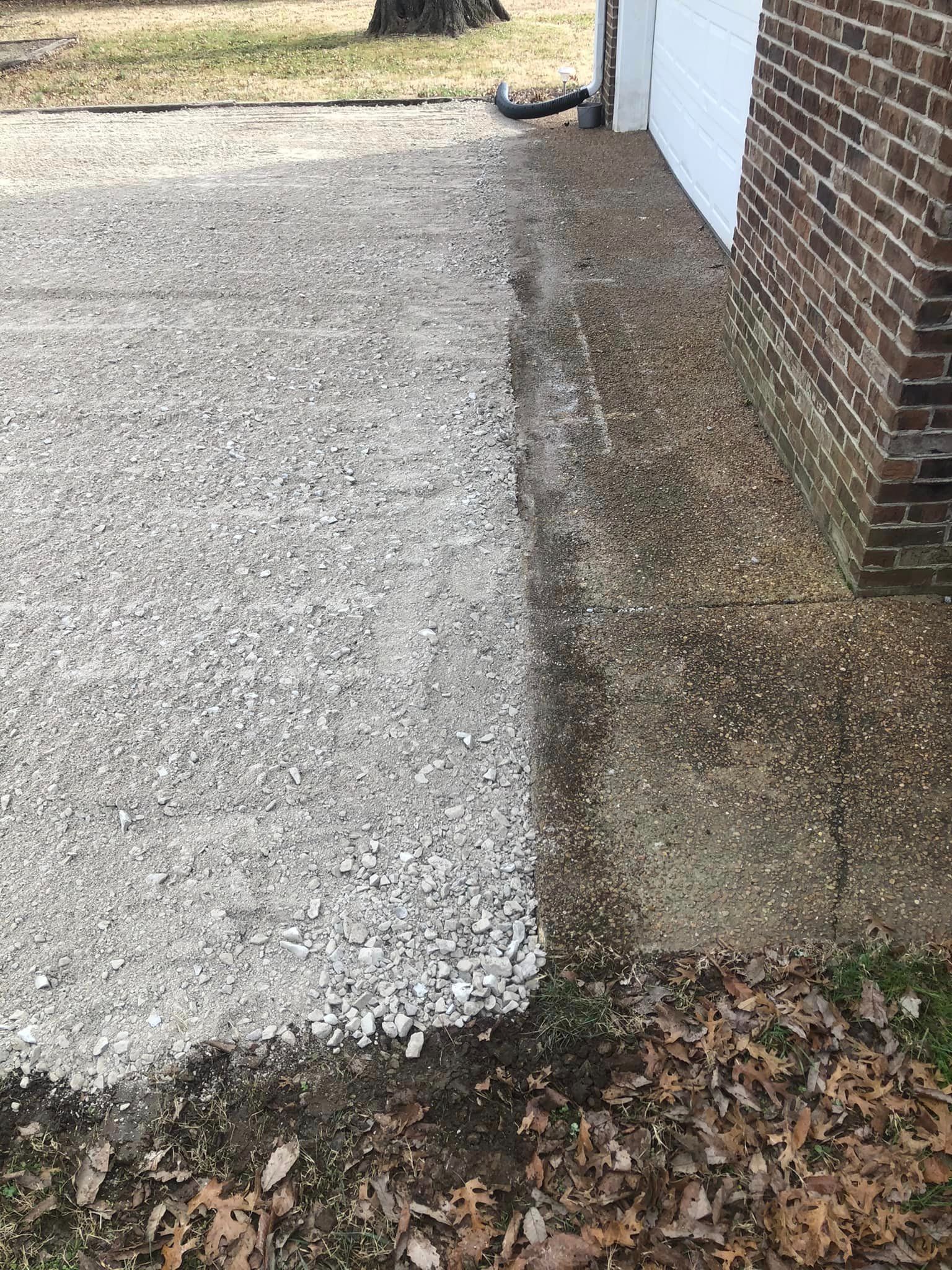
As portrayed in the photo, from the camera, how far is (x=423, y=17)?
1620cm

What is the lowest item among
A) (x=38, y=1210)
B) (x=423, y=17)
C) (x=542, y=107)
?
(x=38, y=1210)

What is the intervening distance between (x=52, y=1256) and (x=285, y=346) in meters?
4.75

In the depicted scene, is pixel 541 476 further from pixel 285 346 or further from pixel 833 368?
pixel 285 346

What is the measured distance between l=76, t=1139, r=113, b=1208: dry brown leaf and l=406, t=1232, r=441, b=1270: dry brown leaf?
26.7 inches

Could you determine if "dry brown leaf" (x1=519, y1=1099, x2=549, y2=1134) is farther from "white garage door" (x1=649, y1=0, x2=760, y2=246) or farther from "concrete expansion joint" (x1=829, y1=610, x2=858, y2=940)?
"white garage door" (x1=649, y1=0, x2=760, y2=246)

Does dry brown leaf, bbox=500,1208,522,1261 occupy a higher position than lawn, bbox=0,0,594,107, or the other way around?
lawn, bbox=0,0,594,107

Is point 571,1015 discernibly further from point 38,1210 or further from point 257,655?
point 257,655

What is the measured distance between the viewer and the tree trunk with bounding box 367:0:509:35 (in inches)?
632

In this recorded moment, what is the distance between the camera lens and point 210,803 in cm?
291

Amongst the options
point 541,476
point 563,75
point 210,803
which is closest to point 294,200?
point 563,75

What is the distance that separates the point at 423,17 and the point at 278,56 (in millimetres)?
2992

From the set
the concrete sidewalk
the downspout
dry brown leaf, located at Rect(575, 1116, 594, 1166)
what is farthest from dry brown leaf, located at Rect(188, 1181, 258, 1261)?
the downspout

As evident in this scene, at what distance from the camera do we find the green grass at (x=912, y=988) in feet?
7.14

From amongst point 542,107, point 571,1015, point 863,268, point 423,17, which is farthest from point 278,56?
point 571,1015
